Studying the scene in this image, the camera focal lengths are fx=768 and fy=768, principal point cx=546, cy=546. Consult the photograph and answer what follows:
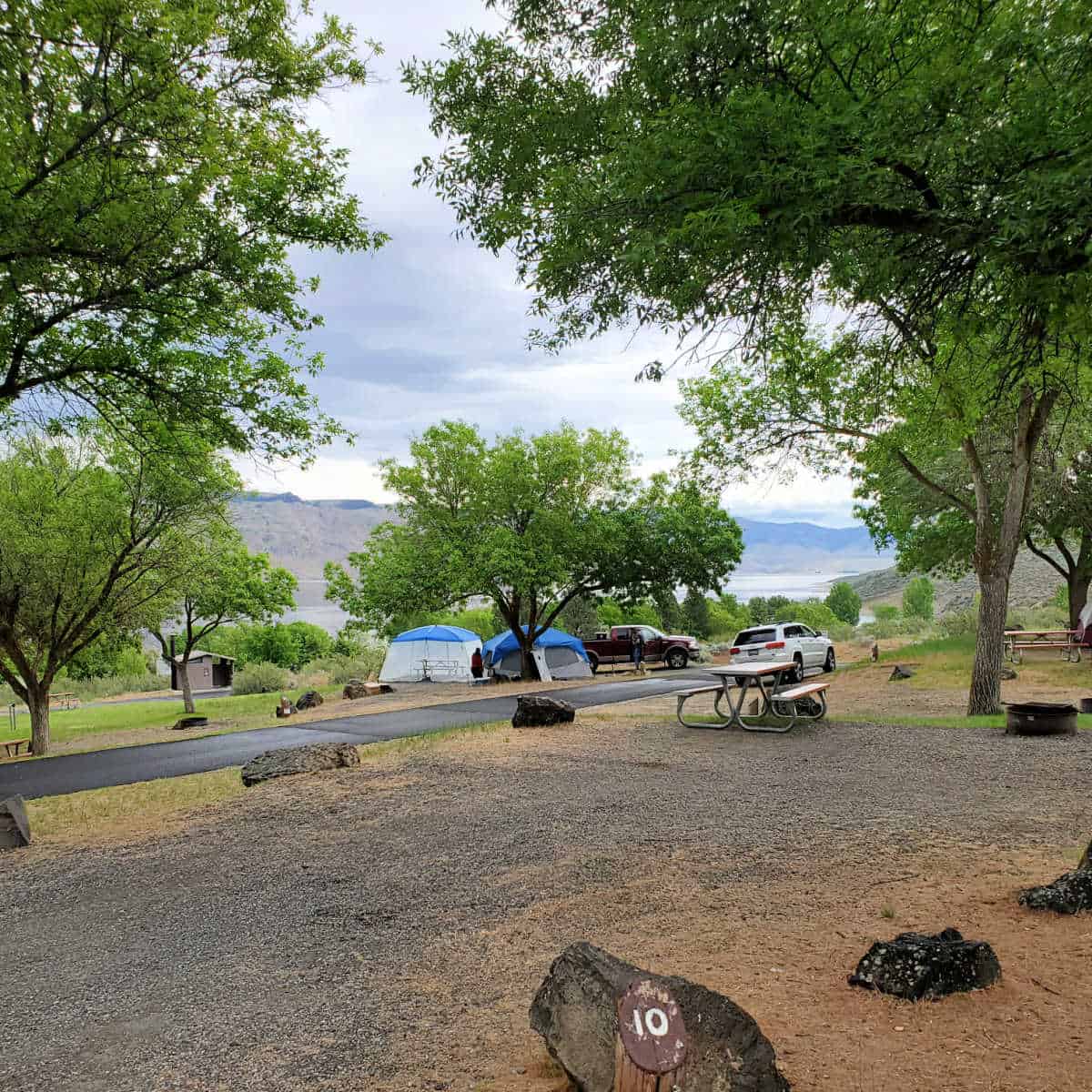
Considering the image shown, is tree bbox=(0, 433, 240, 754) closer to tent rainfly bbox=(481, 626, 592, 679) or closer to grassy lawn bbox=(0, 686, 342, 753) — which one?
grassy lawn bbox=(0, 686, 342, 753)

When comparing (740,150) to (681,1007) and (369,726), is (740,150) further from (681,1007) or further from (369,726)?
(369,726)

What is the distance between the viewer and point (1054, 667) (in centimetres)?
1928

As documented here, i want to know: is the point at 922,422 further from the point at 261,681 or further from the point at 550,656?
the point at 261,681

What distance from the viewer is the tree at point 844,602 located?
77231 millimetres

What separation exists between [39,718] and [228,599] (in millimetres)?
13725

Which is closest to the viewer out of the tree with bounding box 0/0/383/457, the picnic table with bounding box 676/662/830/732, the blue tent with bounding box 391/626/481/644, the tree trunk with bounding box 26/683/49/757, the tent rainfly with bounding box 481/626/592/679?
the tree with bounding box 0/0/383/457

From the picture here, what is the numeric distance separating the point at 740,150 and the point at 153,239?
21.3ft

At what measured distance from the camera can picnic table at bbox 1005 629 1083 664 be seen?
64.7 ft

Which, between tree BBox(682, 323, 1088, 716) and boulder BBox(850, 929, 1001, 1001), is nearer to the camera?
boulder BBox(850, 929, 1001, 1001)

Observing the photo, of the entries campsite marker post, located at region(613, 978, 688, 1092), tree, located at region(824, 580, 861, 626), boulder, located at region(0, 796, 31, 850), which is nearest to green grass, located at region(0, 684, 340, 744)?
boulder, located at region(0, 796, 31, 850)

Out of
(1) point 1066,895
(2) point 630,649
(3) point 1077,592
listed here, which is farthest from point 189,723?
(3) point 1077,592

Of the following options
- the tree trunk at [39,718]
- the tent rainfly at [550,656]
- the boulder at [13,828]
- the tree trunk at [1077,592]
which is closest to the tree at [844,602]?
the tree trunk at [1077,592]

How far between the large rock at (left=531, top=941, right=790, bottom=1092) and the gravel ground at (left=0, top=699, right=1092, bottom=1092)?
1.71 ft

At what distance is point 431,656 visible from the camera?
26.6 m
